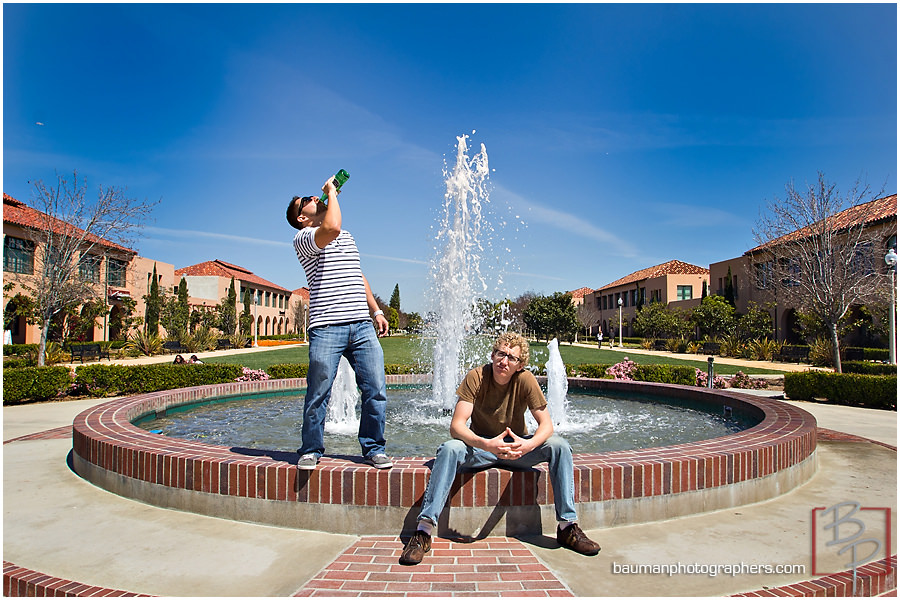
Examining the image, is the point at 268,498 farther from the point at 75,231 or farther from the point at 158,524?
the point at 75,231

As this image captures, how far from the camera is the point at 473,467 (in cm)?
347

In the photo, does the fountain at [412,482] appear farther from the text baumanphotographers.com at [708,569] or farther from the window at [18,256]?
the window at [18,256]

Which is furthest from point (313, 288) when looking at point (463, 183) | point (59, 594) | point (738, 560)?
point (463, 183)

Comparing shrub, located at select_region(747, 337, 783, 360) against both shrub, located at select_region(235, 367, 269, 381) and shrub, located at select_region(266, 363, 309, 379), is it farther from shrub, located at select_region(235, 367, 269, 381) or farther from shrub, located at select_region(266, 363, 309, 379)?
shrub, located at select_region(235, 367, 269, 381)

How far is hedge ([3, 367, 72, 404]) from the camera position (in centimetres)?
A: 1041

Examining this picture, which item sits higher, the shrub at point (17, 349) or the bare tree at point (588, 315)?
the bare tree at point (588, 315)

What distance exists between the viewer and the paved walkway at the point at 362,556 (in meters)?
2.70

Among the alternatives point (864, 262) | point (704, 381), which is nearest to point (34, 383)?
point (704, 381)

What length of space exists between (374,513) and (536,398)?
1.21 meters

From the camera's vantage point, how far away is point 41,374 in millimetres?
10844

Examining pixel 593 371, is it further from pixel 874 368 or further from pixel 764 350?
pixel 764 350

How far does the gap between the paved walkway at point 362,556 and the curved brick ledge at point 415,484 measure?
94 millimetres

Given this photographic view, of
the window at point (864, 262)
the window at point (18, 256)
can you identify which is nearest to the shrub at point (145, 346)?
the window at point (18, 256)

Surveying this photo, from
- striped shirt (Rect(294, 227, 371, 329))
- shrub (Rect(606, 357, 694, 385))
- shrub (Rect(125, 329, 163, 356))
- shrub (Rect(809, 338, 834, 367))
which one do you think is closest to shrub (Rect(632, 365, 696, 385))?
shrub (Rect(606, 357, 694, 385))
